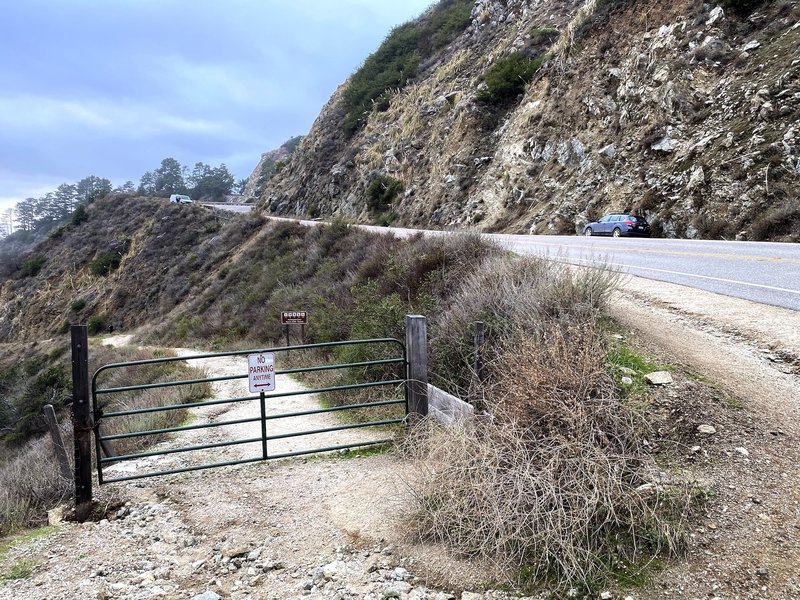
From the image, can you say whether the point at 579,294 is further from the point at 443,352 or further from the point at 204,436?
the point at 204,436

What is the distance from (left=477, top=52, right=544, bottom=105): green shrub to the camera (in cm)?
3016

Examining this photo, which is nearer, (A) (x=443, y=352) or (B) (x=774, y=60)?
(A) (x=443, y=352)

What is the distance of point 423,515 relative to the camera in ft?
14.6

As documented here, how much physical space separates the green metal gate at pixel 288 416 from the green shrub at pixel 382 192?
2531cm

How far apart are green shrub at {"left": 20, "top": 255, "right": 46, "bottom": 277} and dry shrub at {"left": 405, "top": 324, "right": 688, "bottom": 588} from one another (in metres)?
58.6

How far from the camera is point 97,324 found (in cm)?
3906

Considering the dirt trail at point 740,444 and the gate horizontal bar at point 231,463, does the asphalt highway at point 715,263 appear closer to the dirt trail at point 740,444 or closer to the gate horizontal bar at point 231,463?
the dirt trail at point 740,444

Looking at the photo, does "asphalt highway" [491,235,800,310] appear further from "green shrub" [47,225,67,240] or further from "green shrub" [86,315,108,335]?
"green shrub" [47,225,67,240]

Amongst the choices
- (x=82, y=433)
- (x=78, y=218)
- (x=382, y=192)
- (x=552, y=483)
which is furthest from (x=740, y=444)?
(x=78, y=218)

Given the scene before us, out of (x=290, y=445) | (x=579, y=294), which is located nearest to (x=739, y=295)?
(x=579, y=294)

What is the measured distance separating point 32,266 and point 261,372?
56.8m

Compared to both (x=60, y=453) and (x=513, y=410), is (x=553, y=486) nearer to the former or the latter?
(x=513, y=410)

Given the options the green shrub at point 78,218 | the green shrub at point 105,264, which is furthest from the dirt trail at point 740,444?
the green shrub at point 78,218

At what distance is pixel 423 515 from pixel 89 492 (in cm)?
367
